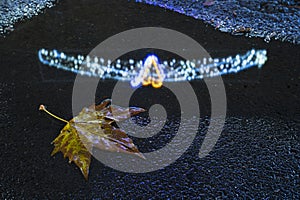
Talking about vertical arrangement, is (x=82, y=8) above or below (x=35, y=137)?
above

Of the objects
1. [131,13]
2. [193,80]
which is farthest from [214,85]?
[131,13]

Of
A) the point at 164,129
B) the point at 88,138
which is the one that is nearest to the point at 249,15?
the point at 164,129

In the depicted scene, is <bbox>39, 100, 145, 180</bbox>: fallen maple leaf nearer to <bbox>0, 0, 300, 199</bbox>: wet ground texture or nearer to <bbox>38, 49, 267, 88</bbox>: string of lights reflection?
<bbox>0, 0, 300, 199</bbox>: wet ground texture

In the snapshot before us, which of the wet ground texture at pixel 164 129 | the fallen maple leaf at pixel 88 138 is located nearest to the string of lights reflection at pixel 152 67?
the wet ground texture at pixel 164 129

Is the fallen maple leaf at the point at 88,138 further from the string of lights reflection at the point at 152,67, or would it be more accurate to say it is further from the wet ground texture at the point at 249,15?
the wet ground texture at the point at 249,15

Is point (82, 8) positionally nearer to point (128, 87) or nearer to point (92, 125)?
point (128, 87)

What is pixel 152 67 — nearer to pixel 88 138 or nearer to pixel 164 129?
pixel 164 129
